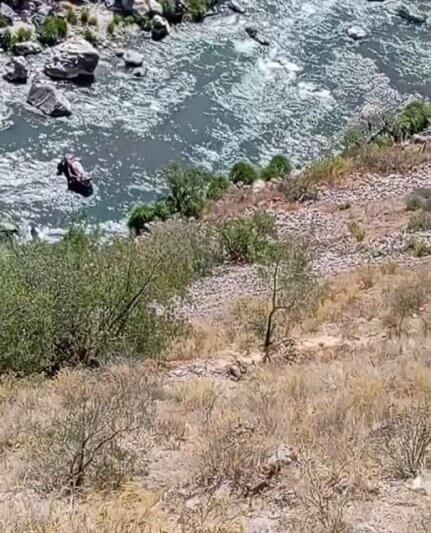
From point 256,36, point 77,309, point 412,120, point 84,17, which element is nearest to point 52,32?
point 84,17

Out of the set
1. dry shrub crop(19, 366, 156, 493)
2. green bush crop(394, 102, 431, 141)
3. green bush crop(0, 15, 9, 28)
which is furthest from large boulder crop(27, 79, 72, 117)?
dry shrub crop(19, 366, 156, 493)

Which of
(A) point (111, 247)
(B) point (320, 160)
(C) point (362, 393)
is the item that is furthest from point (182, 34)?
(C) point (362, 393)

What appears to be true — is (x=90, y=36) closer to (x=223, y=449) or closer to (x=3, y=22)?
(x=3, y=22)

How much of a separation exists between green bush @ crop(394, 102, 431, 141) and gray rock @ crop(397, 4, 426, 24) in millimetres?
6602

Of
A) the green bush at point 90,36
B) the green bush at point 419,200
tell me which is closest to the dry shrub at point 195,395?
the green bush at point 419,200

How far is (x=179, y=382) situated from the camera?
38.8 feet

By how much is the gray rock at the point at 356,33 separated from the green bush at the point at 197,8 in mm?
4966

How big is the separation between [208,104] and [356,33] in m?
7.08

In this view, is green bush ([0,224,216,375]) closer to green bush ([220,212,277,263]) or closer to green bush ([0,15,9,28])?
green bush ([220,212,277,263])

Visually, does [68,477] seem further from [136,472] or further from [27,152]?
[27,152]

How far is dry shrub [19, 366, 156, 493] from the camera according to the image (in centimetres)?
807

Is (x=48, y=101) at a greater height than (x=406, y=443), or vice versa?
(x=406, y=443)

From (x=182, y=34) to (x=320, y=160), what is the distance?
342 inches

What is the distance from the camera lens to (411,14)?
34781 millimetres
